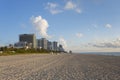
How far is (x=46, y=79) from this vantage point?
14812mm

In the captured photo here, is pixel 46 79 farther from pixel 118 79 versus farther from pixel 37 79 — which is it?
pixel 118 79

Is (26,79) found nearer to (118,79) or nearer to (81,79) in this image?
(81,79)

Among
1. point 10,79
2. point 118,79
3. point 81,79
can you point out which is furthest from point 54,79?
point 118,79

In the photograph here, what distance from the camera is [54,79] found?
14.9 metres

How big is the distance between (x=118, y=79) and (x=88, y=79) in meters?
1.90

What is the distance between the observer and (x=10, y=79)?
14.6m

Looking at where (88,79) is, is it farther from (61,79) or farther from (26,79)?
(26,79)

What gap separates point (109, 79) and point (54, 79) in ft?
11.5

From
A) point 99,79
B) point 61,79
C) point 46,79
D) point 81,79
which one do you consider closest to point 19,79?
point 46,79

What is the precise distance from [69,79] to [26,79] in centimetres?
273

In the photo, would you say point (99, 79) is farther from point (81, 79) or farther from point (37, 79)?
point (37, 79)

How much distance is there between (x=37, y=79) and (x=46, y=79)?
57 cm

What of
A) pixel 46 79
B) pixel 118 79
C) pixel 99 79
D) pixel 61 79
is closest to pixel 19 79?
pixel 46 79

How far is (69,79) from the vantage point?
14969 millimetres
